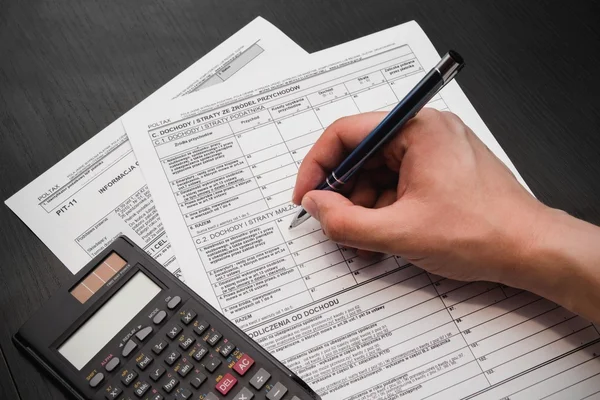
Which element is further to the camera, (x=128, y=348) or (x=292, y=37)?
(x=292, y=37)

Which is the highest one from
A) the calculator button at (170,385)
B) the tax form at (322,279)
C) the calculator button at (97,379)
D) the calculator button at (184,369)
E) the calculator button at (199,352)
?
the tax form at (322,279)

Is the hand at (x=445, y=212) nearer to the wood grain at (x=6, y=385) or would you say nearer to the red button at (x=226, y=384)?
the red button at (x=226, y=384)

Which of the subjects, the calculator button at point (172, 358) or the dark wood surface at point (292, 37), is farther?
the dark wood surface at point (292, 37)

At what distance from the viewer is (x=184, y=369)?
41 cm

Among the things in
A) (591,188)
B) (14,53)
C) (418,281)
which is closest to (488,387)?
(418,281)

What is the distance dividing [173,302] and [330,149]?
0.18m

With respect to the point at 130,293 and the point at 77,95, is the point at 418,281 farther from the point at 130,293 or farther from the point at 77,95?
the point at 77,95

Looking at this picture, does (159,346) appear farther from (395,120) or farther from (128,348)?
(395,120)

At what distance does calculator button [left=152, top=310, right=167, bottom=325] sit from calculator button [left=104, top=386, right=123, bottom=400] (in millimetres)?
54

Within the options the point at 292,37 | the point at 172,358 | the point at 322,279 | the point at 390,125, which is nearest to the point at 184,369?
the point at 172,358

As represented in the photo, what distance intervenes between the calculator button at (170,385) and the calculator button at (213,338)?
4 cm

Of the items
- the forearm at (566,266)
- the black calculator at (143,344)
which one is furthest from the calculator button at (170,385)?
the forearm at (566,266)

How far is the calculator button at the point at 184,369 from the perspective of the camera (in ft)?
1.35

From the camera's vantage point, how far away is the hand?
16.4 inches
